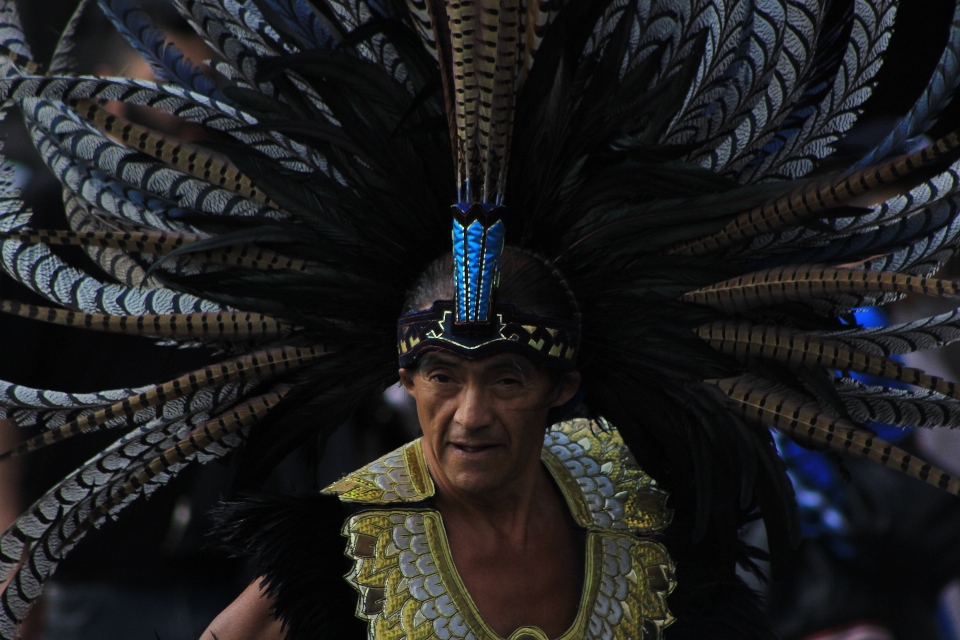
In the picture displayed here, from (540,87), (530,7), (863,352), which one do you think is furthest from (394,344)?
(863,352)

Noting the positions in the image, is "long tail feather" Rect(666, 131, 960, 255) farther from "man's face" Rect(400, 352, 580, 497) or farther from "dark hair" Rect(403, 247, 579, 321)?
"man's face" Rect(400, 352, 580, 497)

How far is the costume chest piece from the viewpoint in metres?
2.26

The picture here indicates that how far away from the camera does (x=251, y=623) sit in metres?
2.30

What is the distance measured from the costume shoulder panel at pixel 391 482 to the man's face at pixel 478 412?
113mm

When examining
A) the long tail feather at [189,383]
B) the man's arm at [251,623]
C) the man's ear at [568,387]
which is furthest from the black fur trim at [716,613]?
the long tail feather at [189,383]

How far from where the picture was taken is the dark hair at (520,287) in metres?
2.31

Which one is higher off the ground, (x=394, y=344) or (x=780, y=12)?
(x=780, y=12)

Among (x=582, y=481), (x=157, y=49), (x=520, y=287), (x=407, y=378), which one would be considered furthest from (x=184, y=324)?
(x=582, y=481)

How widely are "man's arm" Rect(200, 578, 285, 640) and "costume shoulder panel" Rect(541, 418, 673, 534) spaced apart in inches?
29.3

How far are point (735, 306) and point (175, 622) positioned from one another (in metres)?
2.50

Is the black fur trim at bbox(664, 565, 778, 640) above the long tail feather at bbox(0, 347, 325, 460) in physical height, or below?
below

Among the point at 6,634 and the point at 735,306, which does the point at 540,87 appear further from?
the point at 6,634

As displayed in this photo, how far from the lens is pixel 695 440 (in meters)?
2.46

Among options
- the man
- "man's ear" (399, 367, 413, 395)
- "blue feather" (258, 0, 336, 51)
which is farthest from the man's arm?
"blue feather" (258, 0, 336, 51)
